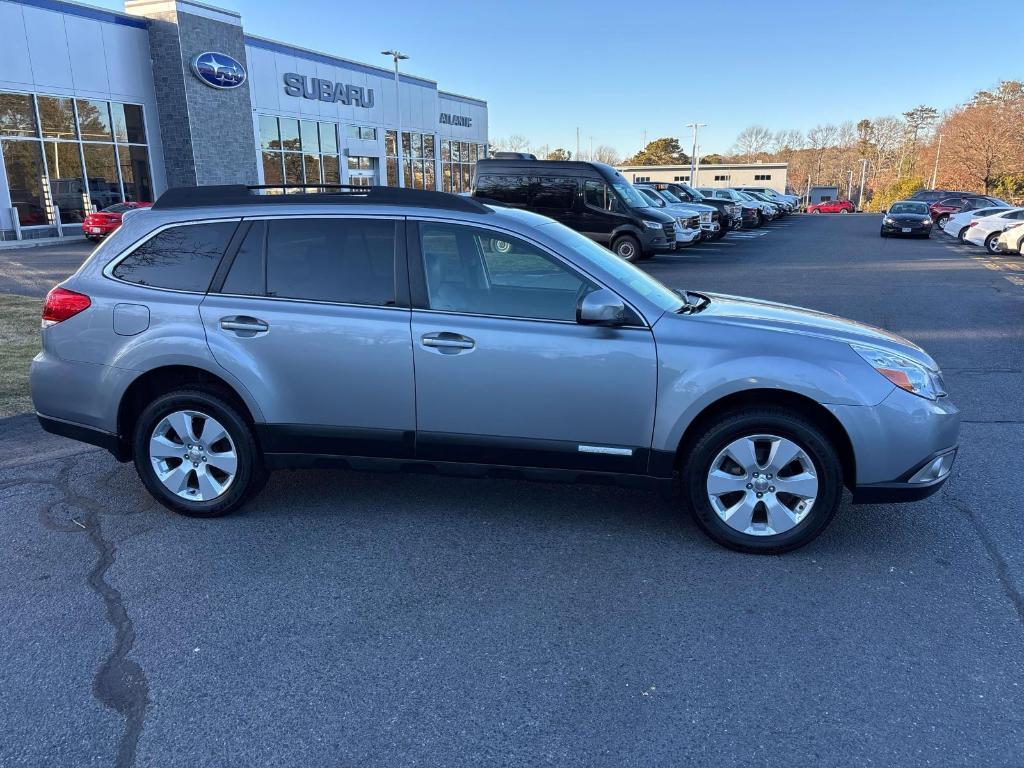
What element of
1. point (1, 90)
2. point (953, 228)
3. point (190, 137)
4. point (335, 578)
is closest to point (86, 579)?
point (335, 578)

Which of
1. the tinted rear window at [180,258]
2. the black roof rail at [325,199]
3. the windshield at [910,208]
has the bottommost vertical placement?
the windshield at [910,208]

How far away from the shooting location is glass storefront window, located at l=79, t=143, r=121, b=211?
2697cm

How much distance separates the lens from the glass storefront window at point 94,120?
26.5 meters

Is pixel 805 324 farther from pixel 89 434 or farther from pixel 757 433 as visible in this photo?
pixel 89 434

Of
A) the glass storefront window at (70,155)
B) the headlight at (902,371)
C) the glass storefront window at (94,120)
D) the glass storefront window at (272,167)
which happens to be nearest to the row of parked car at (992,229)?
the headlight at (902,371)

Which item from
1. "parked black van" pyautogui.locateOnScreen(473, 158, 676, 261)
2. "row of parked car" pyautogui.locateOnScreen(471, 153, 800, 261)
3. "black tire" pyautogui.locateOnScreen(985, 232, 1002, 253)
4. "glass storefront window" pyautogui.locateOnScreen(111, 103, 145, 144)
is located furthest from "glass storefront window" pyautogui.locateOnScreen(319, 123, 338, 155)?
"black tire" pyautogui.locateOnScreen(985, 232, 1002, 253)

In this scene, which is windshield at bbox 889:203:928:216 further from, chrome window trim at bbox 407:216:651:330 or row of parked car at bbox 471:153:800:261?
chrome window trim at bbox 407:216:651:330

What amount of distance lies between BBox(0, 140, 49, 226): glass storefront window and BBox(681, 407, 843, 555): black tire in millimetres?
27508

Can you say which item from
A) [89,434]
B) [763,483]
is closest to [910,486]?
[763,483]

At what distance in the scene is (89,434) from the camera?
4.38 m

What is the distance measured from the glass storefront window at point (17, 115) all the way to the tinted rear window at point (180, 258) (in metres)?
25.6

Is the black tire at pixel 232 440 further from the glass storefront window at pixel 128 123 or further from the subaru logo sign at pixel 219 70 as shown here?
the subaru logo sign at pixel 219 70

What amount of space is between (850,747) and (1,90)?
2952cm

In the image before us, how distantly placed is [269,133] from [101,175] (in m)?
8.22
